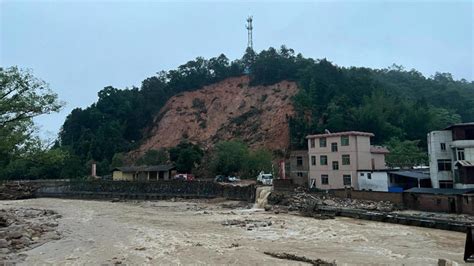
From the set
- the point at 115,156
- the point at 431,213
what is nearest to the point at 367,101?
the point at 431,213

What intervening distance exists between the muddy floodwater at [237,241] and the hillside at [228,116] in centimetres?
4037

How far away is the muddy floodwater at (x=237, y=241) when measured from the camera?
63.1ft

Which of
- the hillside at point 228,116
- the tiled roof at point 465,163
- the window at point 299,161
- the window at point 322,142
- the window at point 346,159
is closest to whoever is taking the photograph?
the tiled roof at point 465,163

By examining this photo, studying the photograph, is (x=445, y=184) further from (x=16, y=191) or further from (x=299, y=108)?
(x=16, y=191)

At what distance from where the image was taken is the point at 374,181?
41250 millimetres

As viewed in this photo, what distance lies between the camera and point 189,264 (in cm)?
1816

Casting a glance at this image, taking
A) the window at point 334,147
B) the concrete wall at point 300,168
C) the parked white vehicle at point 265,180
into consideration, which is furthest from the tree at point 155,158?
the window at point 334,147

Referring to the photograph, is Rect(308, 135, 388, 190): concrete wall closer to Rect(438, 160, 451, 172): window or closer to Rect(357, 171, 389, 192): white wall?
Rect(357, 171, 389, 192): white wall

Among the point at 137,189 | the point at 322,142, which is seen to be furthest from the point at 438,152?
the point at 137,189

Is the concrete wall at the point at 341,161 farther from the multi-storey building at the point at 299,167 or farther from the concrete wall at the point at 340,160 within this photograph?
the multi-storey building at the point at 299,167

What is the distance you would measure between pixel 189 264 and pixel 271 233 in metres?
9.57

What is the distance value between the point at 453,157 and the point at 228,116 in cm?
5672

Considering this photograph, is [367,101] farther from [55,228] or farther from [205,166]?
[55,228]

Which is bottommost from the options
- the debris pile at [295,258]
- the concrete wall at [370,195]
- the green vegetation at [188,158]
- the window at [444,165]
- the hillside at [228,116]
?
the debris pile at [295,258]
